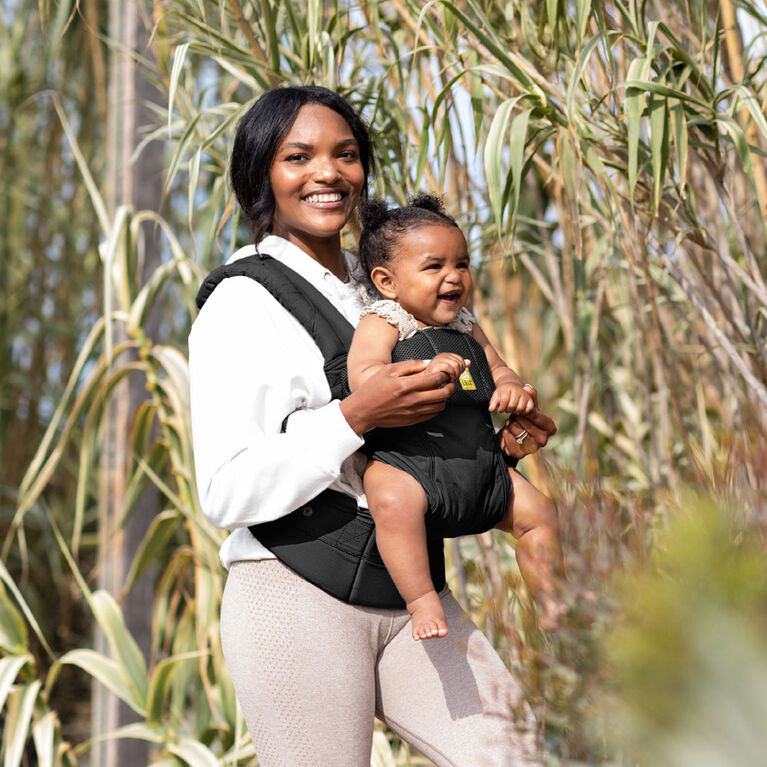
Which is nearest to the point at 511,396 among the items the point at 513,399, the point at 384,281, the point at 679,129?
the point at 513,399

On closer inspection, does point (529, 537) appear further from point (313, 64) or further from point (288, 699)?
point (313, 64)

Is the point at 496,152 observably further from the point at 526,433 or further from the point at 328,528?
the point at 328,528

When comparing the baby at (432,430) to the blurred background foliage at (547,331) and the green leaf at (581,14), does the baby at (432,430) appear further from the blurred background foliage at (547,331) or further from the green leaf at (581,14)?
the green leaf at (581,14)

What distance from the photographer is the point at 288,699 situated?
123 centimetres

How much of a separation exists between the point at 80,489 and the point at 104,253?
541mm

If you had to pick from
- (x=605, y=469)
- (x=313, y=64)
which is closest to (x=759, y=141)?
(x=605, y=469)

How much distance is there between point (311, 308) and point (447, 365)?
0.21 meters

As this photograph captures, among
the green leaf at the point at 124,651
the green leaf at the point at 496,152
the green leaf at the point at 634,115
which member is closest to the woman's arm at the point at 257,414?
the green leaf at the point at 496,152

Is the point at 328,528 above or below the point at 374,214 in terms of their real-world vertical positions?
below

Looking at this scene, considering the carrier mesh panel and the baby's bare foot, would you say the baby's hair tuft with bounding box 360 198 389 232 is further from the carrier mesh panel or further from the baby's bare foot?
the baby's bare foot

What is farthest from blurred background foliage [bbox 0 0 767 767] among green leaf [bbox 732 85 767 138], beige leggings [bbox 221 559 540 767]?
beige leggings [bbox 221 559 540 767]

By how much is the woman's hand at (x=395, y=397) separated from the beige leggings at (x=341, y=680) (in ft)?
0.74

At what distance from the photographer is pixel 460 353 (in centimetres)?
132

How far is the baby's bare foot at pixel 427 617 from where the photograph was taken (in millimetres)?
1185
